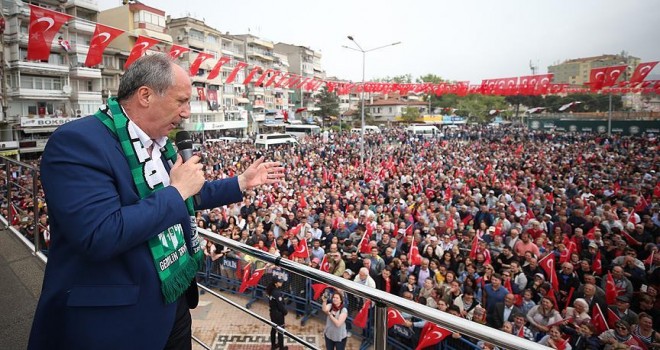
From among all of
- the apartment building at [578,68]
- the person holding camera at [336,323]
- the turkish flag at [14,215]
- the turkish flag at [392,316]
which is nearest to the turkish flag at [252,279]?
the person holding camera at [336,323]

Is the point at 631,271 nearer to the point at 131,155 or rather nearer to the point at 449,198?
the point at 449,198

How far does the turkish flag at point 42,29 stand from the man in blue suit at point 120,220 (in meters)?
10.6

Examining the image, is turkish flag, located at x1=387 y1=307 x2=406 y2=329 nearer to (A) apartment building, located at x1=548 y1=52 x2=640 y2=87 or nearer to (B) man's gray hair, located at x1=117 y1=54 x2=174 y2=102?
(B) man's gray hair, located at x1=117 y1=54 x2=174 y2=102

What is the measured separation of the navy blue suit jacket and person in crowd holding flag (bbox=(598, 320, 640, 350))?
561 cm

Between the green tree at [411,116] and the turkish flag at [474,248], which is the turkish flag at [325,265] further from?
the green tree at [411,116]

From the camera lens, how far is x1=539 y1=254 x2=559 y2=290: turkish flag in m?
6.73

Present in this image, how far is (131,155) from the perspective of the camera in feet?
4.17

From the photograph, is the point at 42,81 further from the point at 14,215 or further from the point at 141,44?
the point at 14,215

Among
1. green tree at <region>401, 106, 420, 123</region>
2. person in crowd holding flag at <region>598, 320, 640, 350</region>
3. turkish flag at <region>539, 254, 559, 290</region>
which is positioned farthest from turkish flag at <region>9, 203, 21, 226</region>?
green tree at <region>401, 106, 420, 123</region>

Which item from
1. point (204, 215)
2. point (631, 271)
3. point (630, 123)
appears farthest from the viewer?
point (630, 123)

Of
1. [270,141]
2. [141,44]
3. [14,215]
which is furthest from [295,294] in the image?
[270,141]

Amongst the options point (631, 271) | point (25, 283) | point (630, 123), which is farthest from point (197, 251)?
point (630, 123)

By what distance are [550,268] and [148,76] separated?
7534 millimetres

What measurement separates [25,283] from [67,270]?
2.30m
